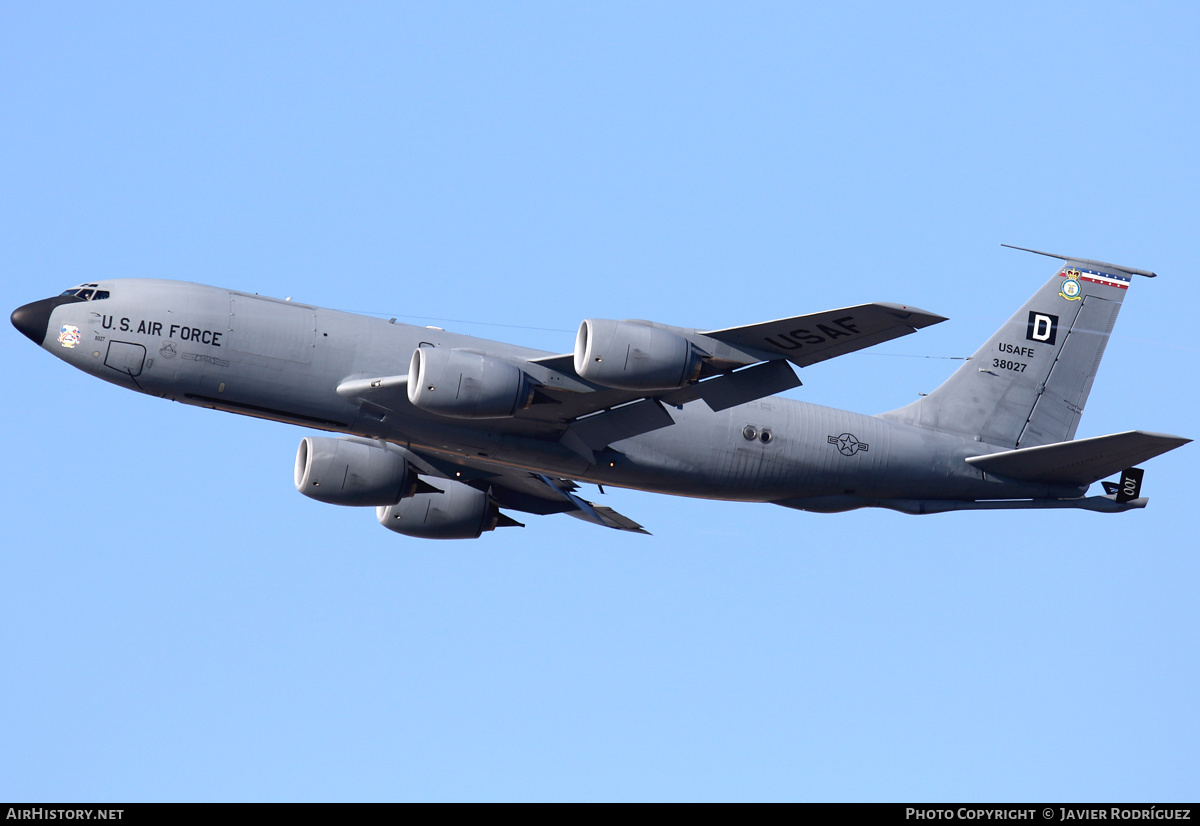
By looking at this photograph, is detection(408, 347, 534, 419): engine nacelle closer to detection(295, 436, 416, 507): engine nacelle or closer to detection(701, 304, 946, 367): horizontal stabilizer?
detection(701, 304, 946, 367): horizontal stabilizer

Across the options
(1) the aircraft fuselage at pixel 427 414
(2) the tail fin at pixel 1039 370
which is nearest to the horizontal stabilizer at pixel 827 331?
(1) the aircraft fuselage at pixel 427 414

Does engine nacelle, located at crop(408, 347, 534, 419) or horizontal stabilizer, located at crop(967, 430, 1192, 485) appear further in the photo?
horizontal stabilizer, located at crop(967, 430, 1192, 485)

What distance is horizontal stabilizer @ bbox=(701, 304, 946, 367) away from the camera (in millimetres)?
28781

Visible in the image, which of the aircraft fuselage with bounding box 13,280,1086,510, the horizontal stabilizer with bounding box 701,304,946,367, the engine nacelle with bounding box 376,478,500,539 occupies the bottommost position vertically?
the engine nacelle with bounding box 376,478,500,539

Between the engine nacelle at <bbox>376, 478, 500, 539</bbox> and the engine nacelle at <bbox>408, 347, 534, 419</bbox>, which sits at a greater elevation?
the engine nacelle at <bbox>408, 347, 534, 419</bbox>

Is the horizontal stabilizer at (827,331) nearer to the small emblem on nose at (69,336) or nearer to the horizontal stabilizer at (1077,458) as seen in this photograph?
the horizontal stabilizer at (1077,458)

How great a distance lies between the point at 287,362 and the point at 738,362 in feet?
34.1

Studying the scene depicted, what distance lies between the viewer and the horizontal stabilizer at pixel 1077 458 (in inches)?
1383

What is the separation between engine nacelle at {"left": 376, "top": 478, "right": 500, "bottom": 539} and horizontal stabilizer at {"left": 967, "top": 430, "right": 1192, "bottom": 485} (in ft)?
47.7

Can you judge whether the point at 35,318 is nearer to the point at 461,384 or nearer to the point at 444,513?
the point at 461,384

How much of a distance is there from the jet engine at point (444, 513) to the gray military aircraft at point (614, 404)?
0.16 ft

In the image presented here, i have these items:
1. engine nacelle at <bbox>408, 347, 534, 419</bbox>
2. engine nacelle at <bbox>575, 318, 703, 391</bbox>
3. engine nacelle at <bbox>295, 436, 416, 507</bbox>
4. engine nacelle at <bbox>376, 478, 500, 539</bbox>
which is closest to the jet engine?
engine nacelle at <bbox>376, 478, 500, 539</bbox>
